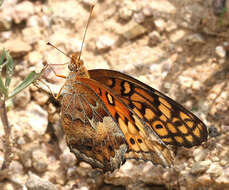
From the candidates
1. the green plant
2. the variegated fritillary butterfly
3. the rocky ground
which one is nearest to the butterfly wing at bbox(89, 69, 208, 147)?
the variegated fritillary butterfly

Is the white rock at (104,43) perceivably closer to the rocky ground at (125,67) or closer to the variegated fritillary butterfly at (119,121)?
the rocky ground at (125,67)

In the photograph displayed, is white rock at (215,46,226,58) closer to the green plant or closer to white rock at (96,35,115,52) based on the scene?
white rock at (96,35,115,52)

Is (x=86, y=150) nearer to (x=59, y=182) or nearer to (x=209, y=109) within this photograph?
(x=59, y=182)

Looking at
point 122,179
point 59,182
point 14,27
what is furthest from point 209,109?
point 14,27

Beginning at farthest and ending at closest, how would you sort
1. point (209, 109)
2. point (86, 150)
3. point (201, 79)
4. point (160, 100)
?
point (201, 79) < point (209, 109) < point (86, 150) < point (160, 100)

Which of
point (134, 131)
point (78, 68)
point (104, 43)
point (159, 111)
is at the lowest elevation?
point (134, 131)

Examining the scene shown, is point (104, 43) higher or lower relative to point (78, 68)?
higher

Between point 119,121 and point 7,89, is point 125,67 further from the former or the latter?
point 7,89

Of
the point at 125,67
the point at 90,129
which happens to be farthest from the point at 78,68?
the point at 125,67
